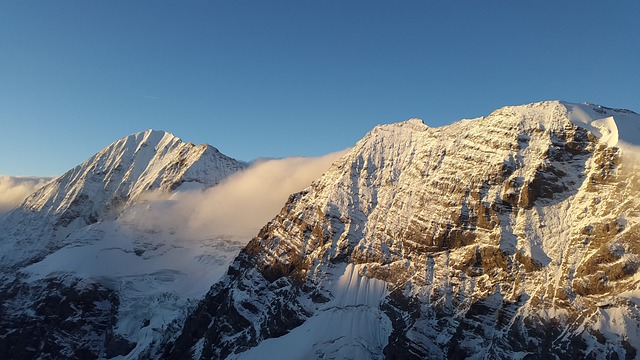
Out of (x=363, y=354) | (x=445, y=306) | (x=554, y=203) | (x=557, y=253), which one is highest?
(x=554, y=203)

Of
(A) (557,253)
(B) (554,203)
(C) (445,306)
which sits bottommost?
(C) (445,306)

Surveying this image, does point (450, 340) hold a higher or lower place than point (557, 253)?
lower

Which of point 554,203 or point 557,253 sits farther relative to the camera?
point 554,203

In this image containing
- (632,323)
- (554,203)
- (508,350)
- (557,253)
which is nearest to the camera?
(632,323)

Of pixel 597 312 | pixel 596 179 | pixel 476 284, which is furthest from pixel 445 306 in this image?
pixel 596 179

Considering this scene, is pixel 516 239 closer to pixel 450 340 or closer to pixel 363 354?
pixel 450 340

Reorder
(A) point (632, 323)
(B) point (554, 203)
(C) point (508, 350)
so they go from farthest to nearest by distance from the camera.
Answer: (B) point (554, 203) < (C) point (508, 350) < (A) point (632, 323)

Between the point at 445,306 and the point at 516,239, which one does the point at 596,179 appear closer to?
the point at 516,239

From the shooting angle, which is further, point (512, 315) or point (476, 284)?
point (476, 284)

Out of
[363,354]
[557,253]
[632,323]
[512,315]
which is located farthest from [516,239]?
[363,354]
